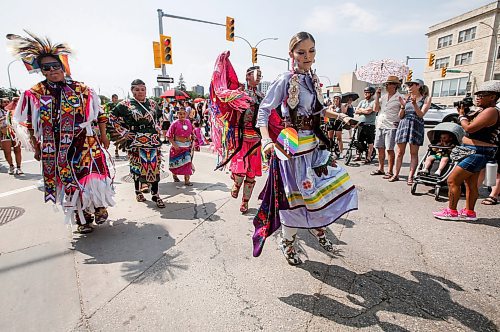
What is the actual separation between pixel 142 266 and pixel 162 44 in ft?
40.5

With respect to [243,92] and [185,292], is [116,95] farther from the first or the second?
[185,292]

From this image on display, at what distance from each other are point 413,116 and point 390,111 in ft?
1.76

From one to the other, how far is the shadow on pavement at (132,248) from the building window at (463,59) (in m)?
41.4

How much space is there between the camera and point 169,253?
3012 mm

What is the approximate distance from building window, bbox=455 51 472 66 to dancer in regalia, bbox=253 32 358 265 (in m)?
40.5

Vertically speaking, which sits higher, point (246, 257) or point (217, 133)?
point (217, 133)

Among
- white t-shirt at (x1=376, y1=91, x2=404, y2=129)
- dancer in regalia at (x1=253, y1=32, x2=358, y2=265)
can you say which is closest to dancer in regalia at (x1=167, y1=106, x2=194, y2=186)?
dancer in regalia at (x1=253, y1=32, x2=358, y2=265)

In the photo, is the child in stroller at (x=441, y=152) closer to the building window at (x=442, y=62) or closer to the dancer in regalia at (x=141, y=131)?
the dancer in regalia at (x=141, y=131)

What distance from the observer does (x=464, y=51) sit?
32.9 metres

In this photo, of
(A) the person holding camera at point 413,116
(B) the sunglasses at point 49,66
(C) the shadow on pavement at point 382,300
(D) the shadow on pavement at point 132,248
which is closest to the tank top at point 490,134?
(A) the person holding camera at point 413,116

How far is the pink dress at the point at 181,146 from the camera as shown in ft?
18.0

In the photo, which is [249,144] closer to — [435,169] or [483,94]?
[483,94]

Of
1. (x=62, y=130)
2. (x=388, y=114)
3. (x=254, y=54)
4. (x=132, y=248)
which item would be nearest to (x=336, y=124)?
(x=388, y=114)

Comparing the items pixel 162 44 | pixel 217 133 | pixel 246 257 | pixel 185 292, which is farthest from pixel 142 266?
pixel 162 44
